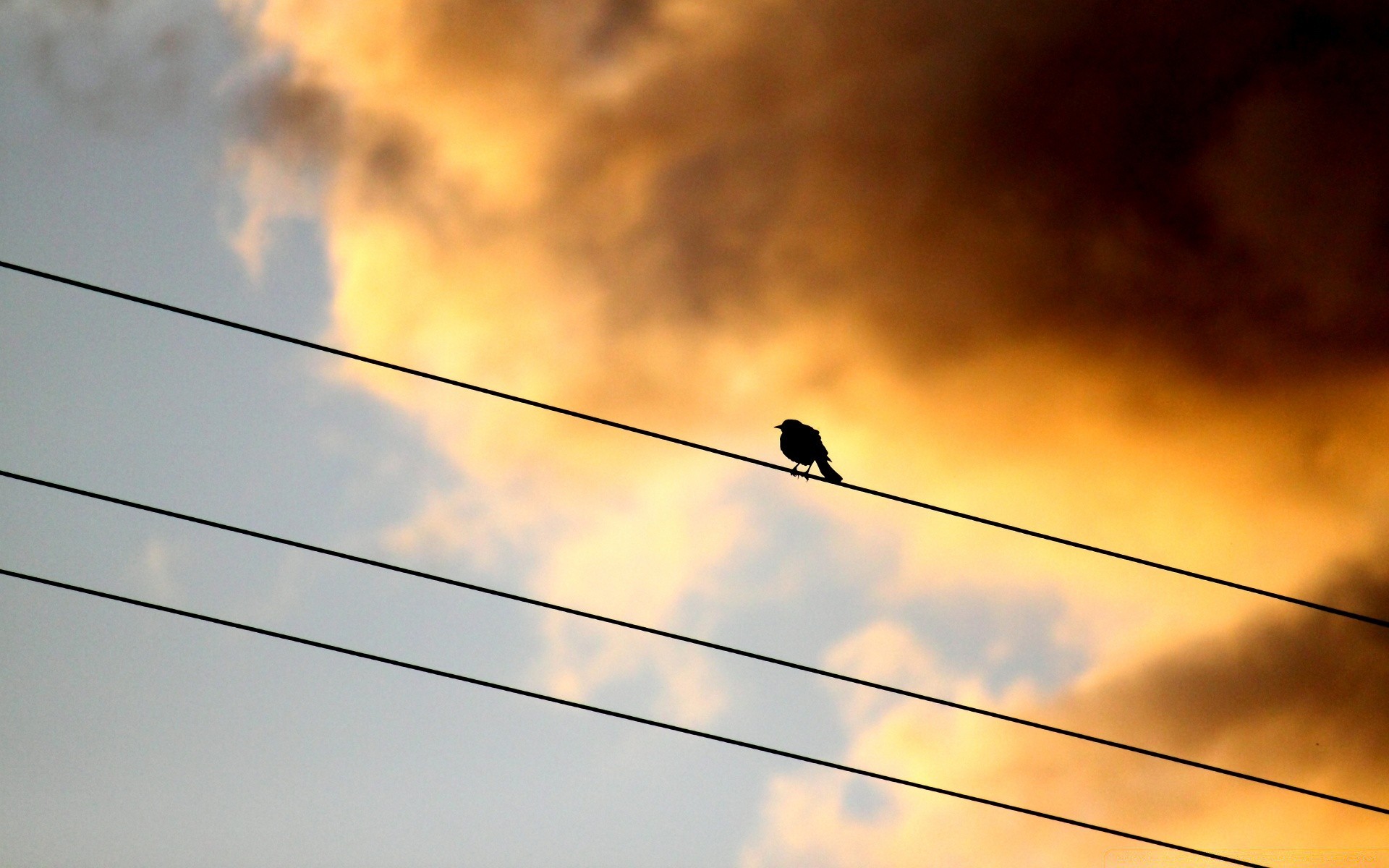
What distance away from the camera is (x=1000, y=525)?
37.6ft

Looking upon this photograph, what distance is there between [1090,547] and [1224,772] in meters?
2.31

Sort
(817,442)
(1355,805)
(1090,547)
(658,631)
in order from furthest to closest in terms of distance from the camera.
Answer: (817,442) < (1355,805) < (1090,547) < (658,631)

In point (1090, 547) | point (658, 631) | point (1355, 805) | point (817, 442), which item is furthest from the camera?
point (817, 442)

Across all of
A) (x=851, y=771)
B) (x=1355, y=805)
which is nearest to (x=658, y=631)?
(x=851, y=771)

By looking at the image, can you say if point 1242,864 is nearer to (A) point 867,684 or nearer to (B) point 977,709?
(B) point 977,709

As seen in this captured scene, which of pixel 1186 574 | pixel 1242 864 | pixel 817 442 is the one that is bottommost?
pixel 1242 864

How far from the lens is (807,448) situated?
19562mm

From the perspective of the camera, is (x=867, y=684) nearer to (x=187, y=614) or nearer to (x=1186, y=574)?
(x=1186, y=574)

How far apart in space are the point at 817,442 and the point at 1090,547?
8239 millimetres

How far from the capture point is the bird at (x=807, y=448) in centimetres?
1952

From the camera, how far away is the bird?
64.0 feet

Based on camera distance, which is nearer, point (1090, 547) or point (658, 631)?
point (658, 631)

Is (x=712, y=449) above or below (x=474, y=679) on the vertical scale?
above

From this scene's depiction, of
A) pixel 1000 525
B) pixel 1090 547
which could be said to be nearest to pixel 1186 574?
pixel 1090 547
